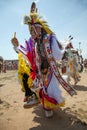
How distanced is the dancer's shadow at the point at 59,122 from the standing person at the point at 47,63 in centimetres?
18

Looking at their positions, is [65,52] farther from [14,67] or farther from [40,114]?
[14,67]

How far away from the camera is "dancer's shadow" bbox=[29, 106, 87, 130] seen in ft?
15.4

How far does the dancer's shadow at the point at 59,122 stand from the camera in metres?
4.70

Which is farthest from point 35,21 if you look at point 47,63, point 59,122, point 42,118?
point 59,122

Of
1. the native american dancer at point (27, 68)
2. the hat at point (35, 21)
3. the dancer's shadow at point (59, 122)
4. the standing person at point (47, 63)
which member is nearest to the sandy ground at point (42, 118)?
the dancer's shadow at point (59, 122)

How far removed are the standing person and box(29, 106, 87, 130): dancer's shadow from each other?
0.58 ft

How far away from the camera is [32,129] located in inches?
185

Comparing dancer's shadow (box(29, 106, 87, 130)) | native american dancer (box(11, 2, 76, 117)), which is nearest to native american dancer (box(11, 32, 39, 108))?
native american dancer (box(11, 2, 76, 117))

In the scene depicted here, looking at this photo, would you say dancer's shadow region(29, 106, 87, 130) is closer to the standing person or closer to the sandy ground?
the sandy ground

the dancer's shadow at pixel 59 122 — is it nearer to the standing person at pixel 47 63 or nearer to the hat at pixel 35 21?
the standing person at pixel 47 63

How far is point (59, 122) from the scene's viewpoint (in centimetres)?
496

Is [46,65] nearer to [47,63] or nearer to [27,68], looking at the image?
[47,63]

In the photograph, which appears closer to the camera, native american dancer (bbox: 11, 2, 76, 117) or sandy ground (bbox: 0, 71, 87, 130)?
sandy ground (bbox: 0, 71, 87, 130)

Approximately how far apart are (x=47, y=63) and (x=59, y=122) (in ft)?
4.20
